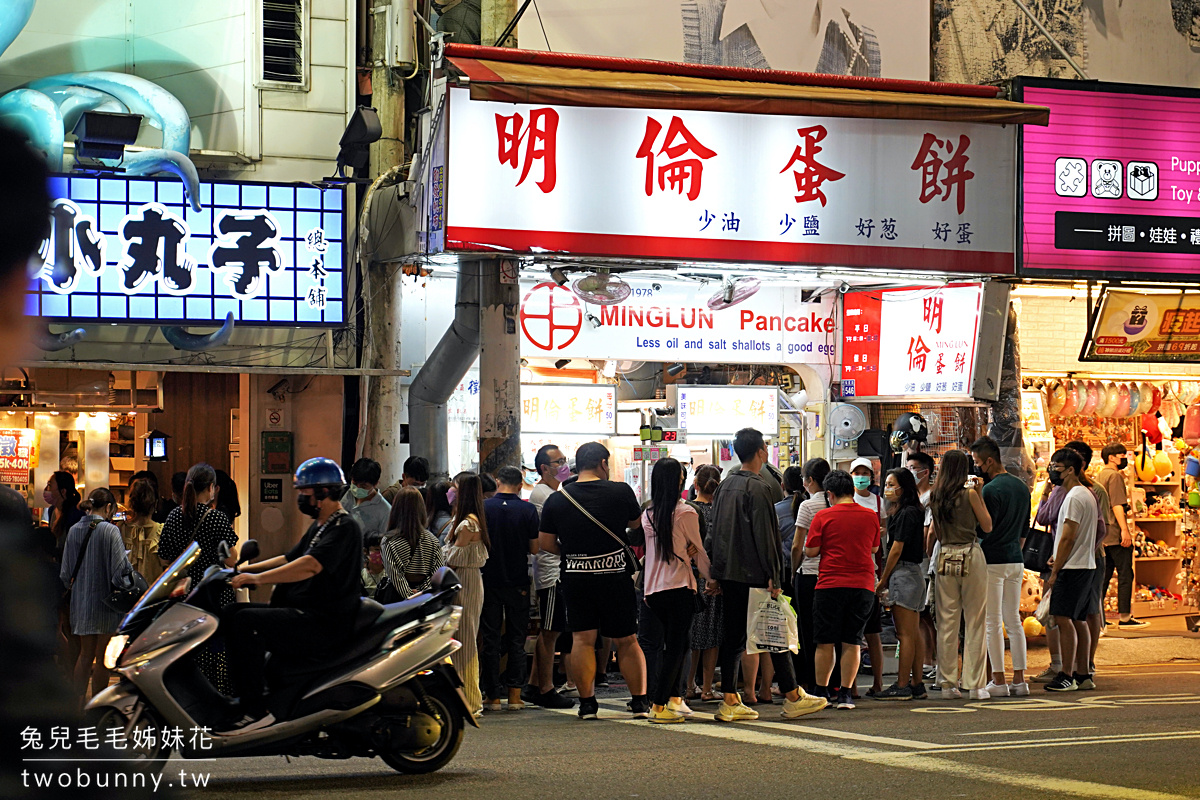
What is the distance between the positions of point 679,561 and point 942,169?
6.39m

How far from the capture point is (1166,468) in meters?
16.8

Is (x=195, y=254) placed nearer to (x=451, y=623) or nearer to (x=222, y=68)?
(x=222, y=68)

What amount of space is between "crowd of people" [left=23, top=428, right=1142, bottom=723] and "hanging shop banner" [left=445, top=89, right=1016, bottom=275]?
243cm

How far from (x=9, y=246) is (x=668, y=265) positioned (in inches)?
479

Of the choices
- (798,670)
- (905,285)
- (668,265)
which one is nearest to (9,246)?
(798,670)

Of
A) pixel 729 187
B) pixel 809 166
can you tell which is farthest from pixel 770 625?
pixel 809 166

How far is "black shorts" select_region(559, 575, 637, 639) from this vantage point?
32.8 feet

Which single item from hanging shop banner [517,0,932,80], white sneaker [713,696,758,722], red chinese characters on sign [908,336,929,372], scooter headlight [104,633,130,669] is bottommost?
white sneaker [713,696,758,722]

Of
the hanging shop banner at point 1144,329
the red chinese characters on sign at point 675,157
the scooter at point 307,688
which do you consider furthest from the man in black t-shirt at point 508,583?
the hanging shop banner at point 1144,329

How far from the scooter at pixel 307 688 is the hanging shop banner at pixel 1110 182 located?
9.59 meters

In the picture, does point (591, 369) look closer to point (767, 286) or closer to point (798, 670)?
point (767, 286)

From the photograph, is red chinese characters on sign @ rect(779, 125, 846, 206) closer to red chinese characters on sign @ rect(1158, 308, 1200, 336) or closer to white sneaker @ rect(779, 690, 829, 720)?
red chinese characters on sign @ rect(1158, 308, 1200, 336)

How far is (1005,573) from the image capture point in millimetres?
11781

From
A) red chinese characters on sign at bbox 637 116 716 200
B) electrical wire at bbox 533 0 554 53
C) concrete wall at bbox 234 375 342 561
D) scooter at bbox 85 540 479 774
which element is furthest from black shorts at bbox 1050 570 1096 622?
concrete wall at bbox 234 375 342 561
